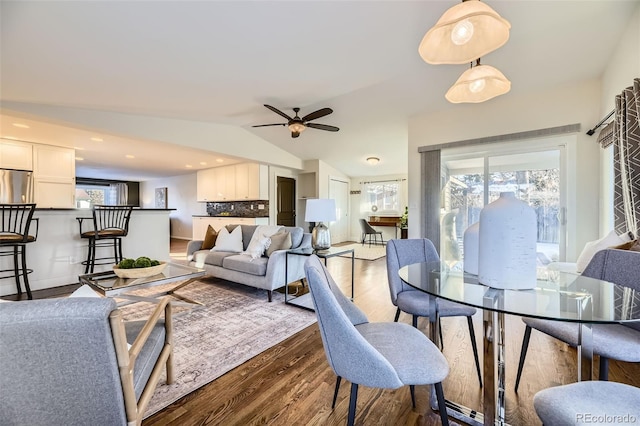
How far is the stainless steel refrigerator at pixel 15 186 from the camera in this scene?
451 centimetres

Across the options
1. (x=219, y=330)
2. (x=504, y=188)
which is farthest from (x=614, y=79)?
(x=219, y=330)

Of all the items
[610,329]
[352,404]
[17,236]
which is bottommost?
[352,404]

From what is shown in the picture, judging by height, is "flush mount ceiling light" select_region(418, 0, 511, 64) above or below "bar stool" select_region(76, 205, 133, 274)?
above

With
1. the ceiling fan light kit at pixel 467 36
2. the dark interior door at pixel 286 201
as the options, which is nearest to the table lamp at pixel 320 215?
the ceiling fan light kit at pixel 467 36

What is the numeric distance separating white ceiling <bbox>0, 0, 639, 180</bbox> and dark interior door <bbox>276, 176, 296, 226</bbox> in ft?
9.01

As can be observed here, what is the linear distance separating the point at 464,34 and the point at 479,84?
1.97 feet

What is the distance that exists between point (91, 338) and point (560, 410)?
1535 millimetres

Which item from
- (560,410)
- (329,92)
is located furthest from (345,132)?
(560,410)

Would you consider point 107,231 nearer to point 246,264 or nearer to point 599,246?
point 246,264

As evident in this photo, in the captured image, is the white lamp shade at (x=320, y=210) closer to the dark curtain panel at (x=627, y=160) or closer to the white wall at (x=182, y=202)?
the dark curtain panel at (x=627, y=160)

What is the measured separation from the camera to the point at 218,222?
705 centimetres

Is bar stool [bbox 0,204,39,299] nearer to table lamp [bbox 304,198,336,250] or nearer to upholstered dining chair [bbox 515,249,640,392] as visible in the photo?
table lamp [bbox 304,198,336,250]

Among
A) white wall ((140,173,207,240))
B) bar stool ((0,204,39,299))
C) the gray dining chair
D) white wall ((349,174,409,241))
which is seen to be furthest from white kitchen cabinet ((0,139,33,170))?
white wall ((349,174,409,241))

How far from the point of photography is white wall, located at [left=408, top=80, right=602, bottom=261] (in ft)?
10.6
